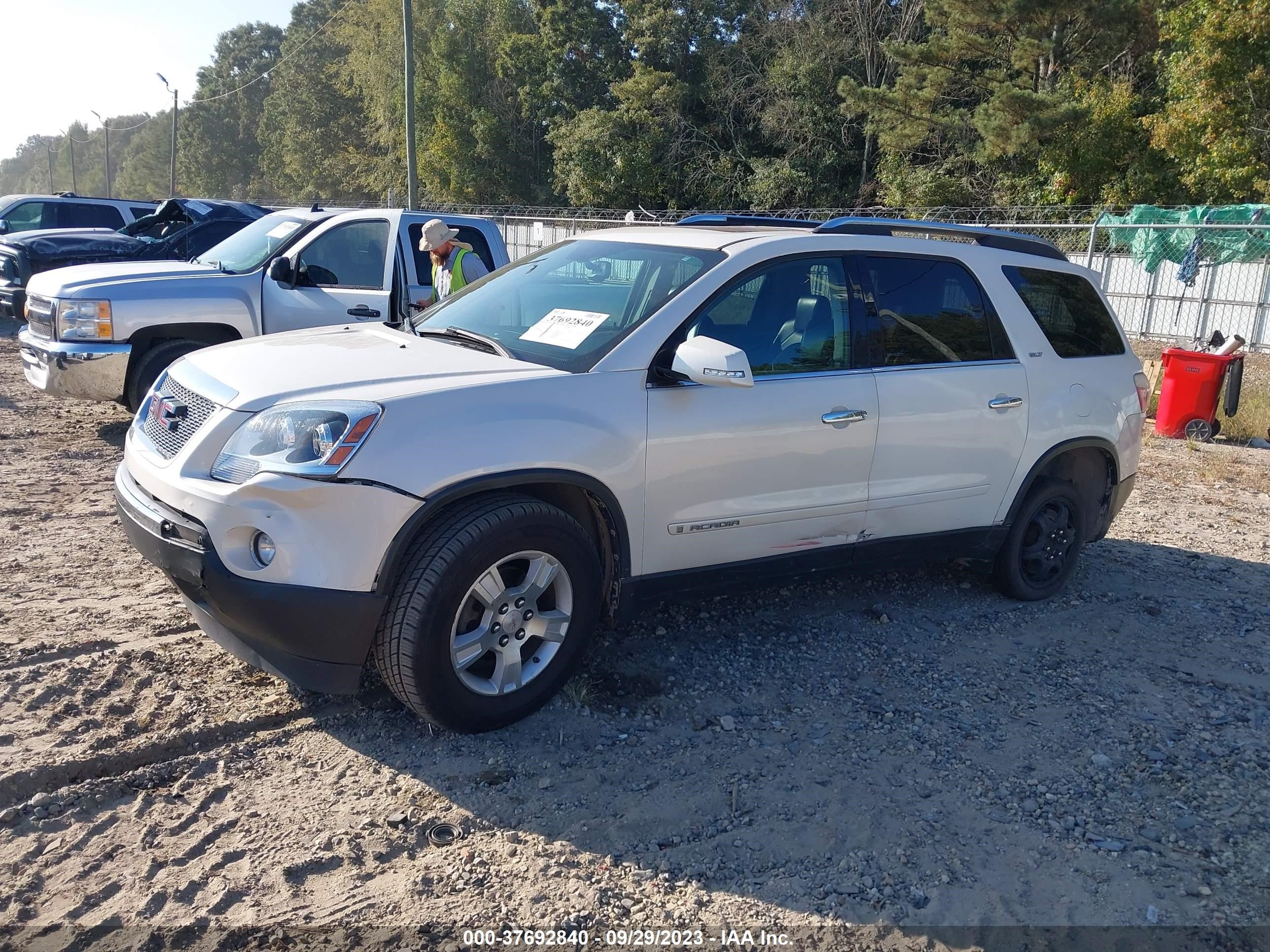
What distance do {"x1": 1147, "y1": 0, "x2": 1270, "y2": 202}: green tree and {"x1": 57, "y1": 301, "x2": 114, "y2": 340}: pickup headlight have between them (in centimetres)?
2241

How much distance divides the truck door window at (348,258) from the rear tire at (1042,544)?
523 centimetres

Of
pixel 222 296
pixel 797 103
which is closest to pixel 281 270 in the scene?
pixel 222 296

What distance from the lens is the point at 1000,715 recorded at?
4.14m

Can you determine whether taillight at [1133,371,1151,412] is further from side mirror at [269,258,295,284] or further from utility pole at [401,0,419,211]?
utility pole at [401,0,419,211]

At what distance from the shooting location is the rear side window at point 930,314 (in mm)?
4578

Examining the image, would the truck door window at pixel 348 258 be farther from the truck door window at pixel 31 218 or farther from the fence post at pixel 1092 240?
the fence post at pixel 1092 240

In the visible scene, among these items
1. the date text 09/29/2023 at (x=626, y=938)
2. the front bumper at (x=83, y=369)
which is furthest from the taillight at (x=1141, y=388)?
the front bumper at (x=83, y=369)

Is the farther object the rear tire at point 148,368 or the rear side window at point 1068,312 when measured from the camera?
the rear tire at point 148,368

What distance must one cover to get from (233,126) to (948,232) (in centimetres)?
8722

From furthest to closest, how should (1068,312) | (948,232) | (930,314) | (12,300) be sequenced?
(12,300), (1068,312), (948,232), (930,314)

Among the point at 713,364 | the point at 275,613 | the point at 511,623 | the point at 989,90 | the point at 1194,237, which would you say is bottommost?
the point at 511,623

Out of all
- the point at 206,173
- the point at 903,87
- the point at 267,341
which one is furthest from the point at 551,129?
the point at 206,173

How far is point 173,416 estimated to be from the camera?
3.75 meters

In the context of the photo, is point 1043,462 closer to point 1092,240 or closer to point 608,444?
point 608,444
